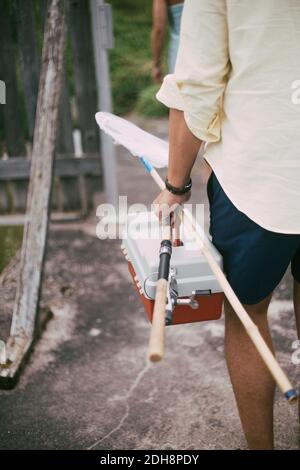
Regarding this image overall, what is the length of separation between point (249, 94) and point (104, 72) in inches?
94.0

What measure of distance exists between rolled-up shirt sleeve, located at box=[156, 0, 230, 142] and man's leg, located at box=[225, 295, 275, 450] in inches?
22.3

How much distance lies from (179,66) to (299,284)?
75 cm

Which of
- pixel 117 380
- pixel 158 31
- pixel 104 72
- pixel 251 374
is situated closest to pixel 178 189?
pixel 251 374

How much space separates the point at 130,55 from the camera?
27.5 ft

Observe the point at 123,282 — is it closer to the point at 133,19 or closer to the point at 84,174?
the point at 84,174

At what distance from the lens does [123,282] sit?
3.22 m

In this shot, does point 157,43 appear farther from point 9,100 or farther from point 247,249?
point 247,249

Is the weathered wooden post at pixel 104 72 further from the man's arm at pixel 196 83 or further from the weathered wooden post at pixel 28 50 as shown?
the man's arm at pixel 196 83

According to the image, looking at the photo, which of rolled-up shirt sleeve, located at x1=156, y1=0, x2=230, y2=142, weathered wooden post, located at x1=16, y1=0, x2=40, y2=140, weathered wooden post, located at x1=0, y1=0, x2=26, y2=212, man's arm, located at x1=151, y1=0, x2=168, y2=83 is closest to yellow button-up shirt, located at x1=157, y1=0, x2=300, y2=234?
rolled-up shirt sleeve, located at x1=156, y1=0, x2=230, y2=142

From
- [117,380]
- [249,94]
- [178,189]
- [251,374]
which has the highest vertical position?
[249,94]

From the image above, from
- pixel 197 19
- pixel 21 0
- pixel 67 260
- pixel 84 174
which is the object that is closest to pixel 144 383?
pixel 67 260

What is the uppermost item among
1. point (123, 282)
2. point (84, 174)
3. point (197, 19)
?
point (197, 19)
